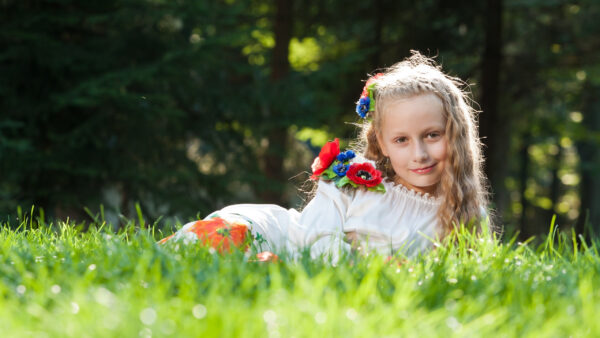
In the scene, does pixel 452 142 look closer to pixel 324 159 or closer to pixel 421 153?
pixel 421 153

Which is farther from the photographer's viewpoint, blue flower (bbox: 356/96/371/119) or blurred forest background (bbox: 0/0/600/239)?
blurred forest background (bbox: 0/0/600/239)

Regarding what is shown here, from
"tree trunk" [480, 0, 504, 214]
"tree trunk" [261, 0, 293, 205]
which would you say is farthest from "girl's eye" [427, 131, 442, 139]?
"tree trunk" [480, 0, 504, 214]

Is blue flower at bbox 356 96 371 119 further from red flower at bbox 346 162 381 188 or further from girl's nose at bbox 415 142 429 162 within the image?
girl's nose at bbox 415 142 429 162

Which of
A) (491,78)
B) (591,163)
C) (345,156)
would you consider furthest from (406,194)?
(591,163)

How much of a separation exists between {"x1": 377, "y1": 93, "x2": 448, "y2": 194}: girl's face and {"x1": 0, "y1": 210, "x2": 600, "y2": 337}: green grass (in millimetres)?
819

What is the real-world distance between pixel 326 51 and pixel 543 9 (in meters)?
4.46

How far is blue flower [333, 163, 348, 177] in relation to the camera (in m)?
3.53

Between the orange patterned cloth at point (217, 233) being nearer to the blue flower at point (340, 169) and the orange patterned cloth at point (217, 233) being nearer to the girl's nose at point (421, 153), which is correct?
the blue flower at point (340, 169)

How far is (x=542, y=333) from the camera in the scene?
1647 mm

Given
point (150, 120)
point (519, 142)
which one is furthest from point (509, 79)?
point (150, 120)

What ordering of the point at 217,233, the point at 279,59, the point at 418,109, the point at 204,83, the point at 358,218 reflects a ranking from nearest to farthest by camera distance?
the point at 217,233, the point at 418,109, the point at 358,218, the point at 204,83, the point at 279,59

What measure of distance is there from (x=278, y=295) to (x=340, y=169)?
1873 mm

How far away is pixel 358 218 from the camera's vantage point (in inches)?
135

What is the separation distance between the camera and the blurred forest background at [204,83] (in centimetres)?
782
